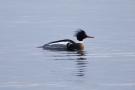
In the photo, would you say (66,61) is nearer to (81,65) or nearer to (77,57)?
(81,65)

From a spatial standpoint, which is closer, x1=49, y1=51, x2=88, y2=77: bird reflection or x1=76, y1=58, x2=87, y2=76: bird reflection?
x1=76, y1=58, x2=87, y2=76: bird reflection

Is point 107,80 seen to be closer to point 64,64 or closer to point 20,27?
point 64,64

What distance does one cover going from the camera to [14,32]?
32969 millimetres

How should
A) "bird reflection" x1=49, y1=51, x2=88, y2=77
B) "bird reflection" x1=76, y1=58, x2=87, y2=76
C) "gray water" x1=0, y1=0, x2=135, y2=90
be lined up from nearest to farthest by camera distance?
"gray water" x1=0, y1=0, x2=135, y2=90 → "bird reflection" x1=76, y1=58, x2=87, y2=76 → "bird reflection" x1=49, y1=51, x2=88, y2=77

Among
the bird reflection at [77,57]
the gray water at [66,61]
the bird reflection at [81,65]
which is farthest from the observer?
the bird reflection at [77,57]

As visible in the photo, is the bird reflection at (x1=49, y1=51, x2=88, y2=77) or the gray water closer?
the gray water

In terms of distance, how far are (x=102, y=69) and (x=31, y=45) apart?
292 inches

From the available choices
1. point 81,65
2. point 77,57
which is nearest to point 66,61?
point 81,65

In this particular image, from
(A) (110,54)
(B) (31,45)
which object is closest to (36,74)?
(A) (110,54)

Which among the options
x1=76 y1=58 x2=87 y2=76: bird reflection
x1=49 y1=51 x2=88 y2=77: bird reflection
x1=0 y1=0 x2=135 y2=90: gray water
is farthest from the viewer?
x1=49 y1=51 x2=88 y2=77: bird reflection

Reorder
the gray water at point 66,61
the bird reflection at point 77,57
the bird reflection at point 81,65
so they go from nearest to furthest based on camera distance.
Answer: the gray water at point 66,61, the bird reflection at point 81,65, the bird reflection at point 77,57

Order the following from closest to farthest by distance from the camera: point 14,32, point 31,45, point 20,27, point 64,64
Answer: point 64,64, point 31,45, point 14,32, point 20,27

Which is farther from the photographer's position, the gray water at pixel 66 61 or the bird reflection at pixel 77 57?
the bird reflection at pixel 77 57

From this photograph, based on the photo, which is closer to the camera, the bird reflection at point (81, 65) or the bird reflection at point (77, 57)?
the bird reflection at point (81, 65)
